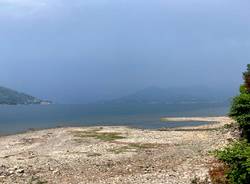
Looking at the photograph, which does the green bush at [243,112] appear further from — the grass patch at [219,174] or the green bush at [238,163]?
the green bush at [238,163]

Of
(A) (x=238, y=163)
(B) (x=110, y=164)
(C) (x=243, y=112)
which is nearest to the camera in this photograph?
(A) (x=238, y=163)

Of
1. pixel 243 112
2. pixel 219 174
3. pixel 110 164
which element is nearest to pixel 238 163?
pixel 219 174

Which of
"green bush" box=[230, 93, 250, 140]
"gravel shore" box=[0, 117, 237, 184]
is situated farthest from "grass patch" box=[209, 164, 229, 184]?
"green bush" box=[230, 93, 250, 140]

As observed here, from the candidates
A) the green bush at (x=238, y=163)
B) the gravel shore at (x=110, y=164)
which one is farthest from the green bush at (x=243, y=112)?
the green bush at (x=238, y=163)

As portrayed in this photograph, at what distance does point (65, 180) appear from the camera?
36.8m

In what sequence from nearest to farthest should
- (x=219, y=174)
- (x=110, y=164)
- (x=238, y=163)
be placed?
(x=238, y=163), (x=219, y=174), (x=110, y=164)

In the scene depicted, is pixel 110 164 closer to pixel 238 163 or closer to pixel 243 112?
pixel 243 112

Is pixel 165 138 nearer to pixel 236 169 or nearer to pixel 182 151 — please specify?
pixel 182 151

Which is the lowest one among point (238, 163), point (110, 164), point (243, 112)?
point (110, 164)

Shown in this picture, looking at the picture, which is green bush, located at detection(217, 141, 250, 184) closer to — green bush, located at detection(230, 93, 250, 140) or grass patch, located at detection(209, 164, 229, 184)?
grass patch, located at detection(209, 164, 229, 184)

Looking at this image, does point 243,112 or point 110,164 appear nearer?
point 110,164

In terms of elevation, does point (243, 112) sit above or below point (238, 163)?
→ above

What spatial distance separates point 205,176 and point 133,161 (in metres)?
10.8

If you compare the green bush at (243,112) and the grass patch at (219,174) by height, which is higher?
the green bush at (243,112)
